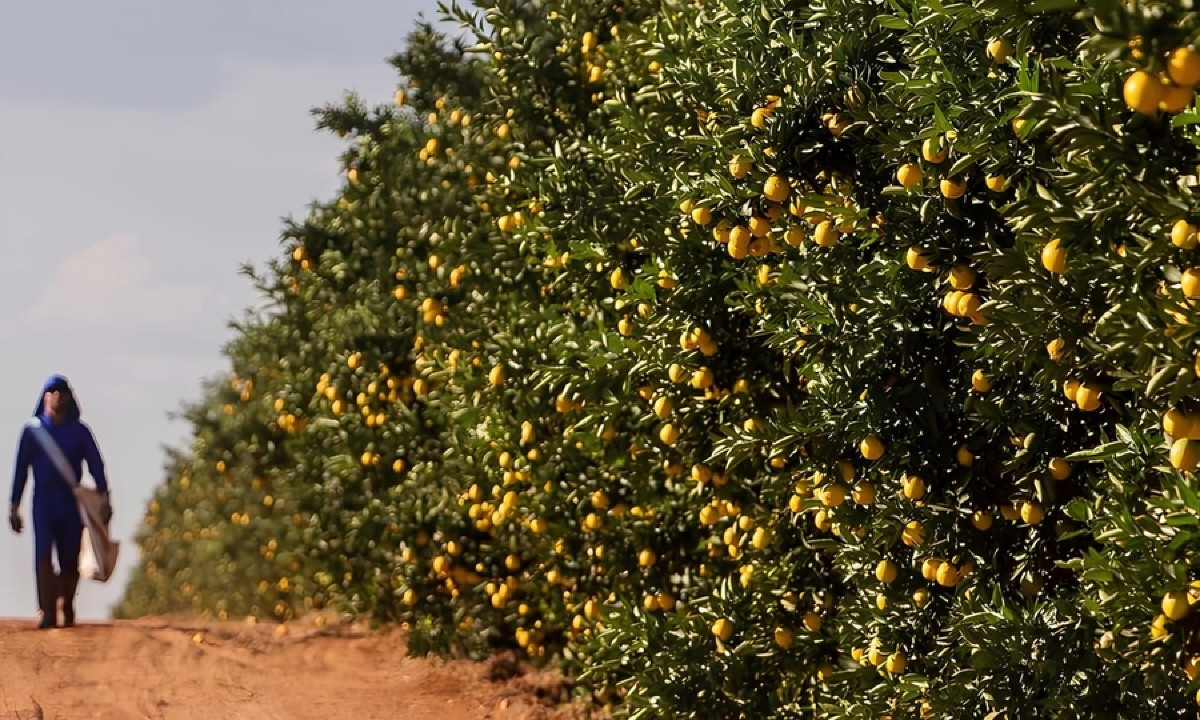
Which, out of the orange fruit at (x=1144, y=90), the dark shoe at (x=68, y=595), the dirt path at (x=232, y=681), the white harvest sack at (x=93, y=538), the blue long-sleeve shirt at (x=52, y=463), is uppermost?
the orange fruit at (x=1144, y=90)

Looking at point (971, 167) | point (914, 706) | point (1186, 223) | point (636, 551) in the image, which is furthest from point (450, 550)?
point (1186, 223)

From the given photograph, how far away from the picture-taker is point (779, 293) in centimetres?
568

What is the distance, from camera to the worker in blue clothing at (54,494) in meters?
10.9

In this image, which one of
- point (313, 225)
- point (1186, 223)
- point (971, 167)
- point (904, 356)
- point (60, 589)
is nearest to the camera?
point (1186, 223)

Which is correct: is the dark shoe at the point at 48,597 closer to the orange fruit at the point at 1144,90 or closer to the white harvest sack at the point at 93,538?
the white harvest sack at the point at 93,538

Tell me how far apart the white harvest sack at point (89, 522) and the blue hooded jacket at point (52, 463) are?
1.6 inches

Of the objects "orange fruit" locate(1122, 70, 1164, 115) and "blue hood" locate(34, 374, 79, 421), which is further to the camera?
"blue hood" locate(34, 374, 79, 421)

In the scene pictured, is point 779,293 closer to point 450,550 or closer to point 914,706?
point 914,706

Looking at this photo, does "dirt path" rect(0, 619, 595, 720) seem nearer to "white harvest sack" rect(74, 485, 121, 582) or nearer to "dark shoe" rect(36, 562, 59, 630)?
"dark shoe" rect(36, 562, 59, 630)

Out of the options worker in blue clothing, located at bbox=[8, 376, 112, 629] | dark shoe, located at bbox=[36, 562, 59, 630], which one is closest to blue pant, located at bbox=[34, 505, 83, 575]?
worker in blue clothing, located at bbox=[8, 376, 112, 629]

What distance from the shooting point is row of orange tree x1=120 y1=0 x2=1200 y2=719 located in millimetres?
4113

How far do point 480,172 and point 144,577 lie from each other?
12.1 metres

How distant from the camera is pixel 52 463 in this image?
429 inches

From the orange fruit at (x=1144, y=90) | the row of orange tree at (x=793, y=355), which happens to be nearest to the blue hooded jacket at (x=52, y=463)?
the row of orange tree at (x=793, y=355)
